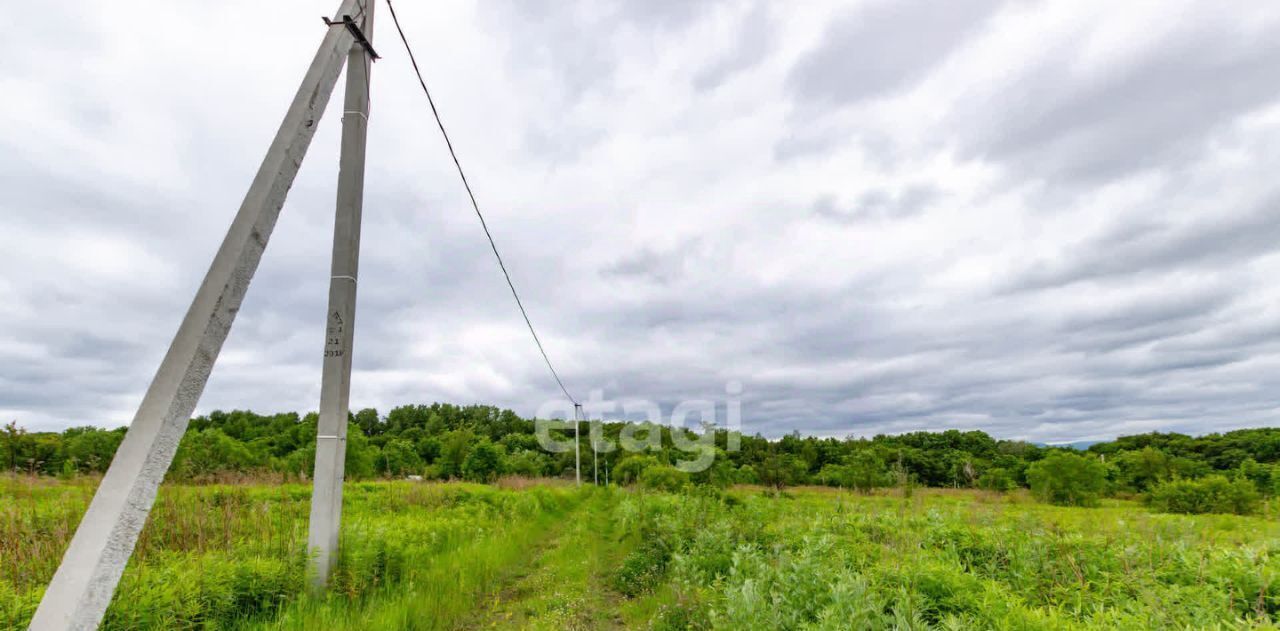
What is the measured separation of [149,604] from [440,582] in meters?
3.59

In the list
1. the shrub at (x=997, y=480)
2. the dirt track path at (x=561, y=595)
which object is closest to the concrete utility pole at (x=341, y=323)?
the dirt track path at (x=561, y=595)

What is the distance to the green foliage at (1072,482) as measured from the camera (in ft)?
141

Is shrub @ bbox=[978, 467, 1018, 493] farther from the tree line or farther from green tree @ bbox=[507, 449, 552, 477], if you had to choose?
green tree @ bbox=[507, 449, 552, 477]

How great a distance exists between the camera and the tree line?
1307 inches

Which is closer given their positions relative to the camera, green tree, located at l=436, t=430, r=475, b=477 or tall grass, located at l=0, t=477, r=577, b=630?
tall grass, located at l=0, t=477, r=577, b=630

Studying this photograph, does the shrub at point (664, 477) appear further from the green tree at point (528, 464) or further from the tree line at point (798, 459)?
the green tree at point (528, 464)

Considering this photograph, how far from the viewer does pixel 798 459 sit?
189 feet

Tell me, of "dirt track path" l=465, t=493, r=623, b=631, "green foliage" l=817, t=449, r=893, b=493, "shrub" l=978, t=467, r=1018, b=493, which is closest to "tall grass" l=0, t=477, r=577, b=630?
"dirt track path" l=465, t=493, r=623, b=631

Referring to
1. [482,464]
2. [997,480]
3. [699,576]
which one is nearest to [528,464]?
[482,464]

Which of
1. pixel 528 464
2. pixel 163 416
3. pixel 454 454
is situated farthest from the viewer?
pixel 528 464

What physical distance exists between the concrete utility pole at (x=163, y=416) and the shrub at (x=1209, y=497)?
46697 mm

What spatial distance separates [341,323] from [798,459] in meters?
57.0

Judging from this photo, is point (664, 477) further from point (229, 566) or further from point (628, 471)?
point (229, 566)

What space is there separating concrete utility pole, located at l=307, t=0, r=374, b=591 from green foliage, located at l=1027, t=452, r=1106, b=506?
166 ft
